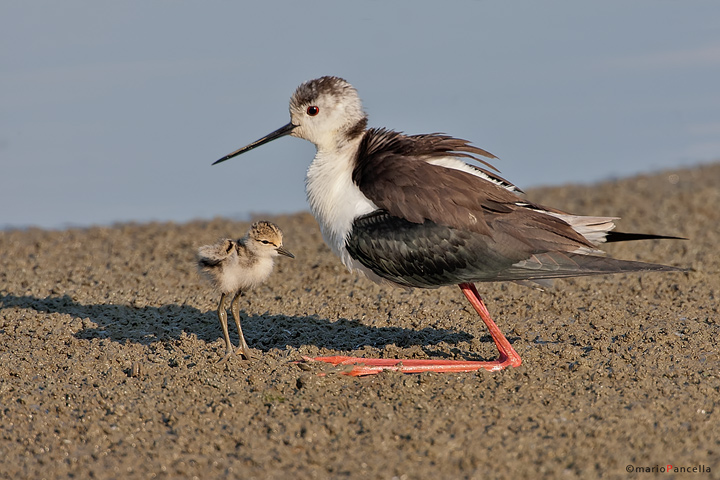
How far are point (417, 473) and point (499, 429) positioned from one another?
2.19 feet

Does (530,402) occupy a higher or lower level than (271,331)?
lower

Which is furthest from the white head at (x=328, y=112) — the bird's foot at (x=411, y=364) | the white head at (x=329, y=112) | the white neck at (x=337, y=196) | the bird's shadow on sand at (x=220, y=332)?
the bird's foot at (x=411, y=364)

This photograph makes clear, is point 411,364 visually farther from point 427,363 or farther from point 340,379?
point 340,379

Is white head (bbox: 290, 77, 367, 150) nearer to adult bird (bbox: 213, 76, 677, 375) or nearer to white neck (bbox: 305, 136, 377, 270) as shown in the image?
white neck (bbox: 305, 136, 377, 270)

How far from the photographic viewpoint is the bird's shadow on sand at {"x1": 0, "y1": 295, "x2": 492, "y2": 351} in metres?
6.39

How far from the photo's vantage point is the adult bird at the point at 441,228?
5621mm

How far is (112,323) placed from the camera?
21.9 ft

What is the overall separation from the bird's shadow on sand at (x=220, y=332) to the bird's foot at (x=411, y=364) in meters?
0.53

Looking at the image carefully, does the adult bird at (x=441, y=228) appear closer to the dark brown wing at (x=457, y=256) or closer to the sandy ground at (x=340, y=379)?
the dark brown wing at (x=457, y=256)

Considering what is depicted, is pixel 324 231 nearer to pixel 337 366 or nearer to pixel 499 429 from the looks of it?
pixel 337 366

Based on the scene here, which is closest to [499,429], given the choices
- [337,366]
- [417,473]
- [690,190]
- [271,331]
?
[417,473]

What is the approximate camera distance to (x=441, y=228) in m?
5.62

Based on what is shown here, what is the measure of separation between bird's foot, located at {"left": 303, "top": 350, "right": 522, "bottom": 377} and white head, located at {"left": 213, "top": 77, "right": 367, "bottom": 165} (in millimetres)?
1723

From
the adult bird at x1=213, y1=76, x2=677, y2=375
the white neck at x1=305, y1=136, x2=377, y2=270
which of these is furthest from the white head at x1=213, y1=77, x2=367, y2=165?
the adult bird at x1=213, y1=76, x2=677, y2=375
